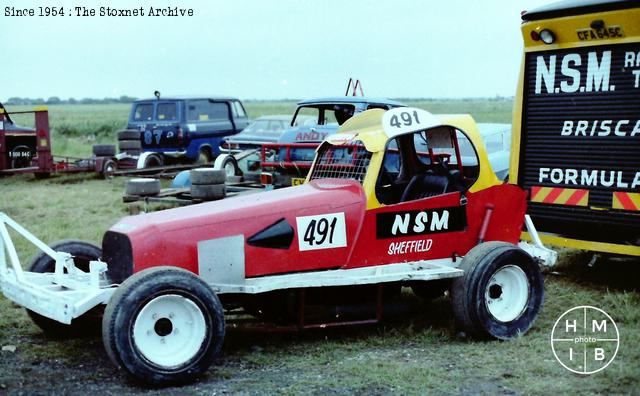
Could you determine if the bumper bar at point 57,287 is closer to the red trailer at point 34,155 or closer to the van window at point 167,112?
the red trailer at point 34,155

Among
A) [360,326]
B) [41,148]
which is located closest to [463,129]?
[360,326]

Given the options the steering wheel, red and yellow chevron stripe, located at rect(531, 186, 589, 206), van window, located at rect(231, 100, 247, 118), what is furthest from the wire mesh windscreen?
van window, located at rect(231, 100, 247, 118)

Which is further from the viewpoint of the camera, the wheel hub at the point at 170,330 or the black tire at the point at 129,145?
the black tire at the point at 129,145

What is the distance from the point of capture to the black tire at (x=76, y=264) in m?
6.57

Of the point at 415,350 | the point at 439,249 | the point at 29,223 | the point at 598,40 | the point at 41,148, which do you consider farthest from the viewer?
the point at 41,148

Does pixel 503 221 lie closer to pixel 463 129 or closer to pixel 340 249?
pixel 463 129

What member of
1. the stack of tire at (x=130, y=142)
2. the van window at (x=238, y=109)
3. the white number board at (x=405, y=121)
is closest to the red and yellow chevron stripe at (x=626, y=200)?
the white number board at (x=405, y=121)

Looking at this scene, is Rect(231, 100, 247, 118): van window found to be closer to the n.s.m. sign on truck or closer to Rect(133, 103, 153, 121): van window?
Rect(133, 103, 153, 121): van window

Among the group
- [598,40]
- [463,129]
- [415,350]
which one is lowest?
[415,350]

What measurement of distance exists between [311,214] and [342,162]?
0.95 metres

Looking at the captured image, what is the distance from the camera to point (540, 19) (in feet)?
26.8

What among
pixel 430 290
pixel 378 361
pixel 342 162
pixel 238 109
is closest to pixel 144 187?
pixel 342 162

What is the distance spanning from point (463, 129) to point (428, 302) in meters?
1.74

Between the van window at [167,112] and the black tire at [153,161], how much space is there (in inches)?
46.5
